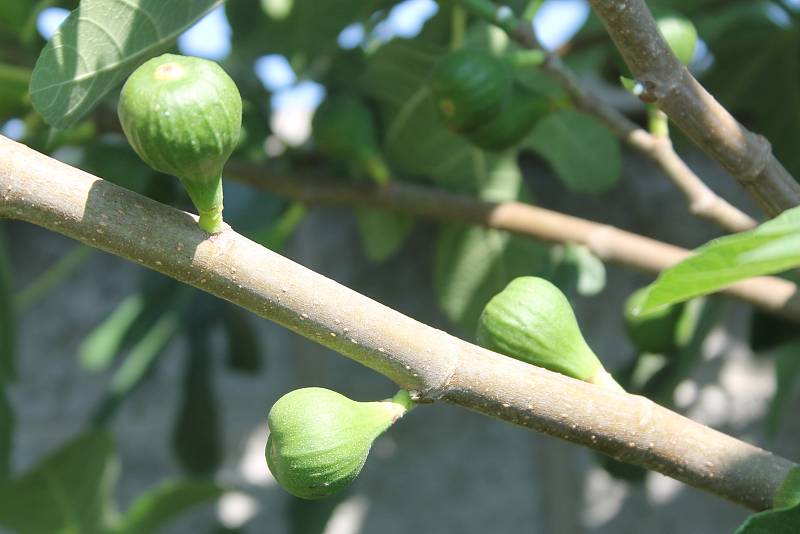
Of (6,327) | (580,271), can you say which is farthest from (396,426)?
(580,271)

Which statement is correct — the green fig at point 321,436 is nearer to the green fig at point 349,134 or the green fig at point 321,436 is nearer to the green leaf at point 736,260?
the green leaf at point 736,260

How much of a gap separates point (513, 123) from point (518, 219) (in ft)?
0.51

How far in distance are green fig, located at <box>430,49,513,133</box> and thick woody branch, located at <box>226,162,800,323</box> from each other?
19 centimetres

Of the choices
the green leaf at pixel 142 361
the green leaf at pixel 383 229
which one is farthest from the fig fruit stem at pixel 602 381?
the green leaf at pixel 142 361

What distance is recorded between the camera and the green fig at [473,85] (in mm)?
795

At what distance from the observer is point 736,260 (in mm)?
378

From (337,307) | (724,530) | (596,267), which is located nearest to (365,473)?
(724,530)

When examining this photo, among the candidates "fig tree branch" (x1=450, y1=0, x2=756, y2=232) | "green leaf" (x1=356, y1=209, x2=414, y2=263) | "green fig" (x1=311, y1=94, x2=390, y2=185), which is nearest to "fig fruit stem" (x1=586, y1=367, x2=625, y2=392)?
"fig tree branch" (x1=450, y1=0, x2=756, y2=232)

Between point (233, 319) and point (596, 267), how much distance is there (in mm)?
690

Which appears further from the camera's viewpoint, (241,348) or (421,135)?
(241,348)

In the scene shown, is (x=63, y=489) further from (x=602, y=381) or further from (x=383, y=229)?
(x=602, y=381)

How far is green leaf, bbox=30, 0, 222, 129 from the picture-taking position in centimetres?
58

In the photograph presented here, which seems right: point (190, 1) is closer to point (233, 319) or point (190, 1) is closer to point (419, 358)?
point (419, 358)

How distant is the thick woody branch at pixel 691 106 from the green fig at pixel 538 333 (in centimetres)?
14
